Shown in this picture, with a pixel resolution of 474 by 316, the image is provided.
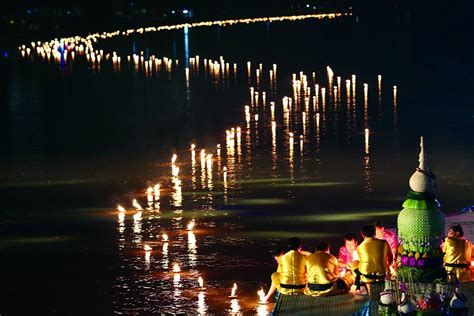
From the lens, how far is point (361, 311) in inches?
569

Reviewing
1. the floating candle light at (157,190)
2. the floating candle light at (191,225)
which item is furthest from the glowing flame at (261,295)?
the floating candle light at (157,190)

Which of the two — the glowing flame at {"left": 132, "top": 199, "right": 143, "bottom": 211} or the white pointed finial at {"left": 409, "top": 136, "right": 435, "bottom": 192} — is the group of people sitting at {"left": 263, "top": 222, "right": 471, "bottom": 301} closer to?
the white pointed finial at {"left": 409, "top": 136, "right": 435, "bottom": 192}

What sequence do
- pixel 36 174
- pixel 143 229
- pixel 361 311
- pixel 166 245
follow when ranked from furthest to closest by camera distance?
pixel 36 174 → pixel 143 229 → pixel 166 245 → pixel 361 311

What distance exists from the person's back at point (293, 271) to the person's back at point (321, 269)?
18 centimetres

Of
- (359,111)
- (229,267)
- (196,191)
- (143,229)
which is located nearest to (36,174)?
(196,191)

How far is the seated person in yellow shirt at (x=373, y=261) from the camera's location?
15625mm

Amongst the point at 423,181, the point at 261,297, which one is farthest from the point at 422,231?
the point at 261,297

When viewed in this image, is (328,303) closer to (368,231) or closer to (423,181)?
(368,231)

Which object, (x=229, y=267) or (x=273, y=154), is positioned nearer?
(x=229, y=267)

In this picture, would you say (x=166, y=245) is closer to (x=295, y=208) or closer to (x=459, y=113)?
(x=295, y=208)

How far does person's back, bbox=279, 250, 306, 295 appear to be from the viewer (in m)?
15.6

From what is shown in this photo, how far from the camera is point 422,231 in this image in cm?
1458

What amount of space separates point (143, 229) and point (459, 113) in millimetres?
19644

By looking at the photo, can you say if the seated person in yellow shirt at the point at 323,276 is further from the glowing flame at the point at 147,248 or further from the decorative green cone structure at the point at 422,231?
the glowing flame at the point at 147,248
